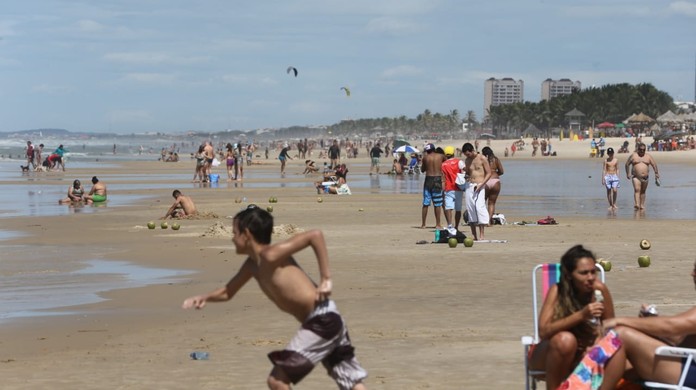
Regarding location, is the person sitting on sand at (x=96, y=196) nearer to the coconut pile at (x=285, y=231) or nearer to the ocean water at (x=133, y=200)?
the ocean water at (x=133, y=200)

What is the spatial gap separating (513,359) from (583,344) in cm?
201

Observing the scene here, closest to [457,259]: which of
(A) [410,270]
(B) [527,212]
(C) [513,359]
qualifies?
(A) [410,270]

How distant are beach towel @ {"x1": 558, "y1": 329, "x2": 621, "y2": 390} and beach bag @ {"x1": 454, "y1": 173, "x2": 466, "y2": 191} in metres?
12.8

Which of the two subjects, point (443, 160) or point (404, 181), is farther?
point (404, 181)

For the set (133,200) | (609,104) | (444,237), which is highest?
(609,104)

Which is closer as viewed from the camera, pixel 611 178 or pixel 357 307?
pixel 357 307

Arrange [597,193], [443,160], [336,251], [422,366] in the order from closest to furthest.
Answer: [422,366]
[336,251]
[443,160]
[597,193]

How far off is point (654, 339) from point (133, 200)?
27.5 meters

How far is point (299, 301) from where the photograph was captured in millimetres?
6570

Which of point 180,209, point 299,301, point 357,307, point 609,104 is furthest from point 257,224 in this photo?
point 609,104

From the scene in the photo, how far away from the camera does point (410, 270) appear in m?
14.9

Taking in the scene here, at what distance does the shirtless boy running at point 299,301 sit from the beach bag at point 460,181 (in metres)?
13.0

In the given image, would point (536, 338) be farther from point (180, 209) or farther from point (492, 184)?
point (180, 209)

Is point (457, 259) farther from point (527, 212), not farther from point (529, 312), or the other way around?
point (527, 212)
